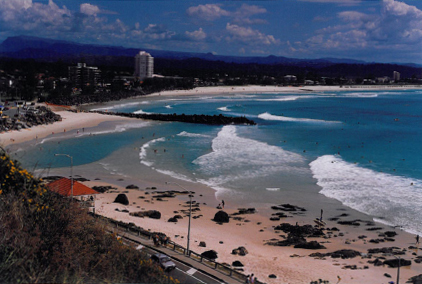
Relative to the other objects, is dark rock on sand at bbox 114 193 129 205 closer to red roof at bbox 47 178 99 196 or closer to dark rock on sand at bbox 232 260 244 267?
red roof at bbox 47 178 99 196

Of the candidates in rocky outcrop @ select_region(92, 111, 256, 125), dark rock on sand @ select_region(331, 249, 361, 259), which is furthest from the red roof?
rocky outcrop @ select_region(92, 111, 256, 125)

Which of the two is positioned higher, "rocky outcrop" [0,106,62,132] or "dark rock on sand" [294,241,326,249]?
"rocky outcrop" [0,106,62,132]

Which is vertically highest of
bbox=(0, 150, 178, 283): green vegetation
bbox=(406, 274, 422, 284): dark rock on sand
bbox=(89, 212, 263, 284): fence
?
bbox=(0, 150, 178, 283): green vegetation

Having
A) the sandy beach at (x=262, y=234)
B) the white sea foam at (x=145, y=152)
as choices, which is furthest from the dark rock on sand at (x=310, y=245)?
the white sea foam at (x=145, y=152)

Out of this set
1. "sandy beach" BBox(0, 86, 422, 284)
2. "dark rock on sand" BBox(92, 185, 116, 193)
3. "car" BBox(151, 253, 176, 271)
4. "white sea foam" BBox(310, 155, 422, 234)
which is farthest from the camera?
"dark rock on sand" BBox(92, 185, 116, 193)

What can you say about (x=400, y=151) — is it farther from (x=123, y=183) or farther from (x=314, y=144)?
(x=123, y=183)

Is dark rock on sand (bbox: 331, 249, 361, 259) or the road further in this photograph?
dark rock on sand (bbox: 331, 249, 361, 259)

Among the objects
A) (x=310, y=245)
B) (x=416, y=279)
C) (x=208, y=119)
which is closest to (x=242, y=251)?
(x=310, y=245)

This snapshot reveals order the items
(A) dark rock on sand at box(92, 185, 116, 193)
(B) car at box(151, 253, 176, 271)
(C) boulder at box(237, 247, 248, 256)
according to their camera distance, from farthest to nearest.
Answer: (A) dark rock on sand at box(92, 185, 116, 193) < (C) boulder at box(237, 247, 248, 256) < (B) car at box(151, 253, 176, 271)
